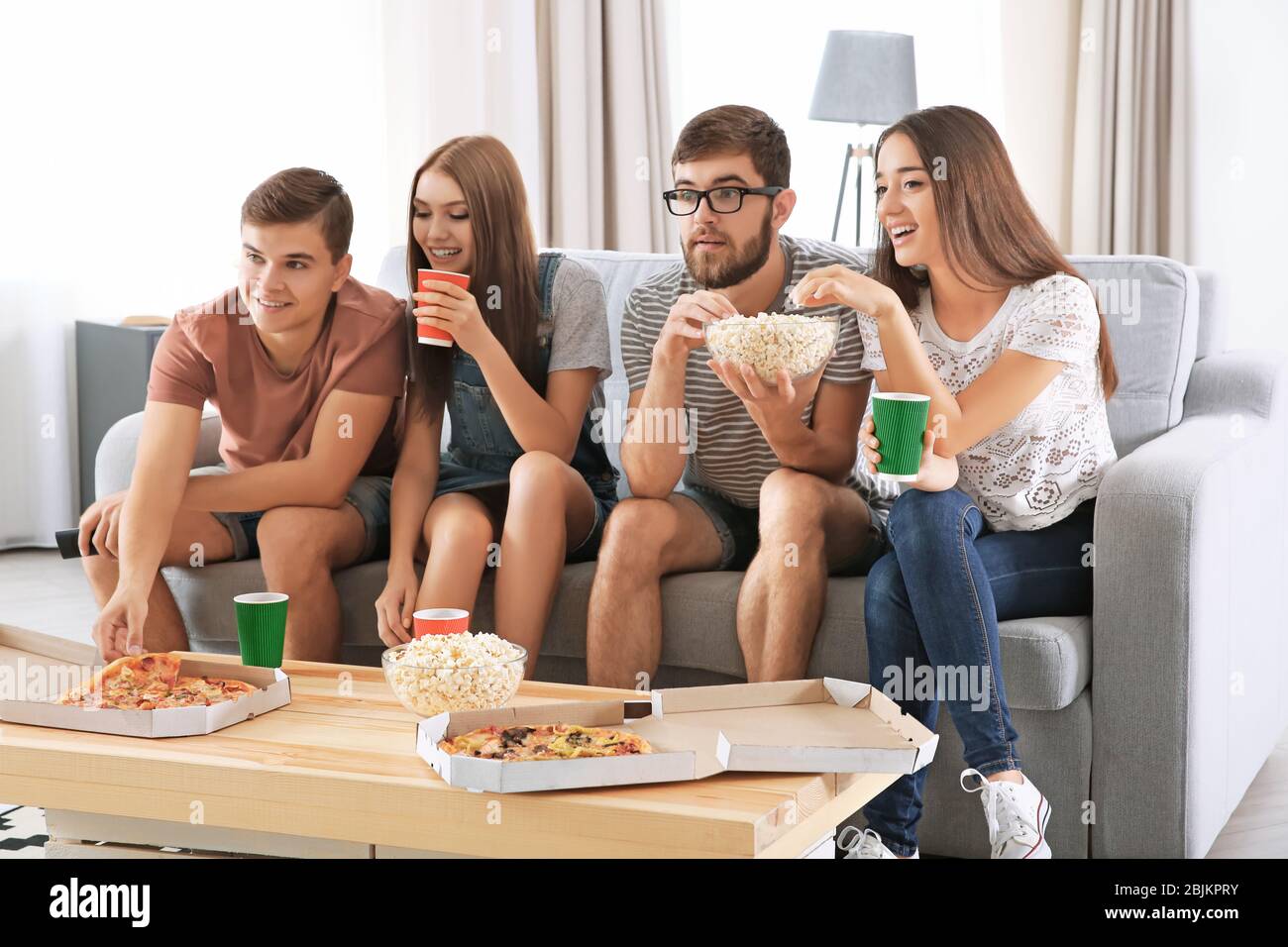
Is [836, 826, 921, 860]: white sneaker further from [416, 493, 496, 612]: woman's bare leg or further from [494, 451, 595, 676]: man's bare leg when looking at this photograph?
[416, 493, 496, 612]: woman's bare leg

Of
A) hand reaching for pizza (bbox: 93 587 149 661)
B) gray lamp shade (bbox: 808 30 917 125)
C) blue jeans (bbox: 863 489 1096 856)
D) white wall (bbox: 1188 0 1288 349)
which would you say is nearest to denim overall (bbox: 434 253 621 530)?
hand reaching for pizza (bbox: 93 587 149 661)

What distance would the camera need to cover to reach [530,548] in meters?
2.10

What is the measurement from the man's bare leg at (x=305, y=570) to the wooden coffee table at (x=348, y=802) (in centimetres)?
59

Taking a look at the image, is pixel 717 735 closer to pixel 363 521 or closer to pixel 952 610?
pixel 952 610

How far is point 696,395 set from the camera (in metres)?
2.26

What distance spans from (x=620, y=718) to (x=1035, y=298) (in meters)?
0.91

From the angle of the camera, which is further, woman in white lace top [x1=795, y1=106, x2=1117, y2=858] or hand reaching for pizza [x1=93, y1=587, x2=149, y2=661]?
hand reaching for pizza [x1=93, y1=587, x2=149, y2=661]

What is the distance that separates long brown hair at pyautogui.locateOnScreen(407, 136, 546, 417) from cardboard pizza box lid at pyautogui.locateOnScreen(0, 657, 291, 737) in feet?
2.53

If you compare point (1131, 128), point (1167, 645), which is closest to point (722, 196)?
point (1167, 645)

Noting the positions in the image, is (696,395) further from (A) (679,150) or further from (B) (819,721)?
(B) (819,721)

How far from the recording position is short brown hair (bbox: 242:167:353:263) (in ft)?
7.06

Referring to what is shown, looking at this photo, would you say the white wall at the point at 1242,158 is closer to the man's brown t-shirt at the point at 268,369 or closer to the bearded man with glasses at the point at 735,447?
the bearded man with glasses at the point at 735,447
